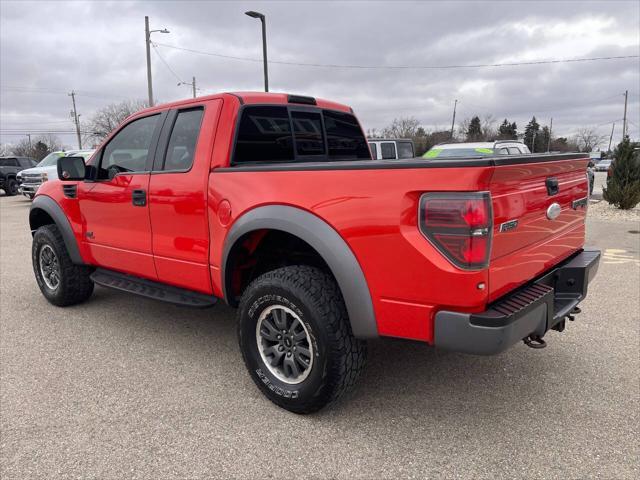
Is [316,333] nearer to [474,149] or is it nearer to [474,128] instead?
[474,149]

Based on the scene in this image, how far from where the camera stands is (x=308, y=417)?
284 centimetres

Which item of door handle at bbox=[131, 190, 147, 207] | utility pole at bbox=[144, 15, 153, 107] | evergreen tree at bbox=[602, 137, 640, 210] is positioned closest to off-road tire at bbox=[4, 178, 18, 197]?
utility pole at bbox=[144, 15, 153, 107]

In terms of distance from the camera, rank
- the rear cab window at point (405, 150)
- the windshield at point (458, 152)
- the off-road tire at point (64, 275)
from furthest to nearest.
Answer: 1. the rear cab window at point (405, 150)
2. the windshield at point (458, 152)
3. the off-road tire at point (64, 275)

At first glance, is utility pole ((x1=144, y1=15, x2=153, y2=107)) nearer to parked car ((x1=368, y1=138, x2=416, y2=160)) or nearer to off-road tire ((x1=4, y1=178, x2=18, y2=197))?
off-road tire ((x1=4, y1=178, x2=18, y2=197))

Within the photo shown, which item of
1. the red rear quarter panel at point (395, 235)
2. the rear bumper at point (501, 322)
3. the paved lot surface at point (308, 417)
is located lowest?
the paved lot surface at point (308, 417)

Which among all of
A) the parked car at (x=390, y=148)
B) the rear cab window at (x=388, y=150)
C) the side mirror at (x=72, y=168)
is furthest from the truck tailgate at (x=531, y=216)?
the rear cab window at (x=388, y=150)

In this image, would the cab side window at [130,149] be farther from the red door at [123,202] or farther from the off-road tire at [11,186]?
the off-road tire at [11,186]

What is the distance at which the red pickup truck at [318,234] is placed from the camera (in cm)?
219

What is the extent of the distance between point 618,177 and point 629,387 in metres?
11.5

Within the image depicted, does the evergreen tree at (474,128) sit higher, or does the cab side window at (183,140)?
the evergreen tree at (474,128)

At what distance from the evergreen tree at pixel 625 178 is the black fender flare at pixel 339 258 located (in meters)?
12.3

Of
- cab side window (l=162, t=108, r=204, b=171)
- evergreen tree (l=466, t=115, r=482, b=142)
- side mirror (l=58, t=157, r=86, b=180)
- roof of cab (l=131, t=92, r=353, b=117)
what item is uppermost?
evergreen tree (l=466, t=115, r=482, b=142)

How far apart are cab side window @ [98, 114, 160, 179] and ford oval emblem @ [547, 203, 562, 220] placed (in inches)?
111

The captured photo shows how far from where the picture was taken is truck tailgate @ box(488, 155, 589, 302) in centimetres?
222
